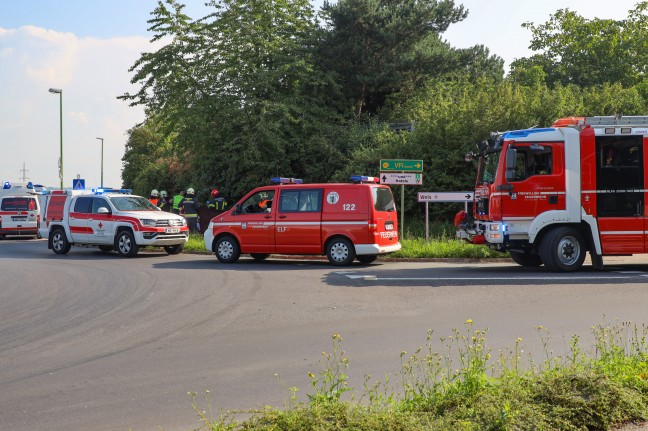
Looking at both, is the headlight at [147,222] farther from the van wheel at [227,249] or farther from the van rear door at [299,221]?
the van rear door at [299,221]

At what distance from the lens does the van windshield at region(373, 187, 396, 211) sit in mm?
16703

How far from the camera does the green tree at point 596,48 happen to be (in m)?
44.3

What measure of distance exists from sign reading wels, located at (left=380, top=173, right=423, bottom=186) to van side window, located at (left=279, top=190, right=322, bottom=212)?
3.17 m

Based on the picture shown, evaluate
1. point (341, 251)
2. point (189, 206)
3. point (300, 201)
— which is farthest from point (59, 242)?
point (341, 251)

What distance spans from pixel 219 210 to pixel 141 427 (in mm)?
17690

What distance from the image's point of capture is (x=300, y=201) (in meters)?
17.2

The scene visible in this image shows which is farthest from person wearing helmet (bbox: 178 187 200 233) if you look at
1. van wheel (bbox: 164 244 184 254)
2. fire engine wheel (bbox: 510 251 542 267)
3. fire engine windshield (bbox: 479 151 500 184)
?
fire engine wheel (bbox: 510 251 542 267)

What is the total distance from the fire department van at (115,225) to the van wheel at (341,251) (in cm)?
597

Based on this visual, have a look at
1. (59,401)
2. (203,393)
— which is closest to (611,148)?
(203,393)

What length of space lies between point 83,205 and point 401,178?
9816 millimetres

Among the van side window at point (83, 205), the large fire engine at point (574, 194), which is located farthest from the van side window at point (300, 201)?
the van side window at point (83, 205)

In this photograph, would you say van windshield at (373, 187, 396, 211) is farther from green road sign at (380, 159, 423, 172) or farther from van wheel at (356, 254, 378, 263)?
green road sign at (380, 159, 423, 172)

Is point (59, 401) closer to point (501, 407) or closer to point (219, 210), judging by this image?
point (501, 407)

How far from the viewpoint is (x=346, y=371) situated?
6812 mm
